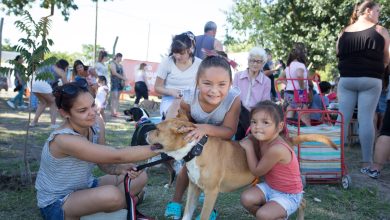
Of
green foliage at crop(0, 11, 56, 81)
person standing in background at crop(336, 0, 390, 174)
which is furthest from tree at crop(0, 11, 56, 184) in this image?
person standing in background at crop(336, 0, 390, 174)

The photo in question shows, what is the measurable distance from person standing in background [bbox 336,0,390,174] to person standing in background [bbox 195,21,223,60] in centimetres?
198

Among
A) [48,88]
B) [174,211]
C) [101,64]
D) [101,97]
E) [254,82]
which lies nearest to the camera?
[174,211]

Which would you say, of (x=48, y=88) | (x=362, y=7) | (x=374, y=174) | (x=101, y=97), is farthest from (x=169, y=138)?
(x=101, y=97)

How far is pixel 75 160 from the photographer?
9.12 ft

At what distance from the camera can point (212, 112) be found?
311 centimetres

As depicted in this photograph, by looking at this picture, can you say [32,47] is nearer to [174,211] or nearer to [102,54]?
[174,211]

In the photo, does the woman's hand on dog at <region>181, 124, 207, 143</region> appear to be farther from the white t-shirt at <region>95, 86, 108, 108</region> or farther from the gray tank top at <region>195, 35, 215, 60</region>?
the white t-shirt at <region>95, 86, 108, 108</region>

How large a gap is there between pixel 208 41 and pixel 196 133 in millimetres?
3757

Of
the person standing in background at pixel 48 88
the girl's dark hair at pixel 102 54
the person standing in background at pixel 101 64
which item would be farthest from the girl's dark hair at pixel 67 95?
the girl's dark hair at pixel 102 54

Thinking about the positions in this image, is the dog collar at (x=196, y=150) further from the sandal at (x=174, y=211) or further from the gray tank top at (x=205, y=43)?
the gray tank top at (x=205, y=43)

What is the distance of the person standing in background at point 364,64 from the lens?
15.8 ft

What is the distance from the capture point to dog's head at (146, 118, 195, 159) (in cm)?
263

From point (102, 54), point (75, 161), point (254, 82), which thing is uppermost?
point (102, 54)

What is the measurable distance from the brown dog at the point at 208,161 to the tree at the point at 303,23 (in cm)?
1387
